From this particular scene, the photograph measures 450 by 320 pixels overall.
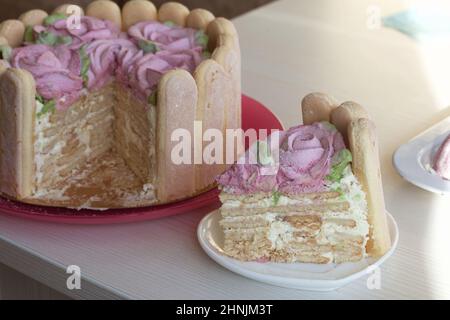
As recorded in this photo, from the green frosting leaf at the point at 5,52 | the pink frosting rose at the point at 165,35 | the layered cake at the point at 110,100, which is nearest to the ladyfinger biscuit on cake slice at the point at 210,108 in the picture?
the layered cake at the point at 110,100

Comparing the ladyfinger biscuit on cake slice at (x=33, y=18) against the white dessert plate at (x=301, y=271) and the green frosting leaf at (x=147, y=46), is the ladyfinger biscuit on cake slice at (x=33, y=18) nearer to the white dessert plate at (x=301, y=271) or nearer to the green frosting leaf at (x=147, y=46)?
the green frosting leaf at (x=147, y=46)

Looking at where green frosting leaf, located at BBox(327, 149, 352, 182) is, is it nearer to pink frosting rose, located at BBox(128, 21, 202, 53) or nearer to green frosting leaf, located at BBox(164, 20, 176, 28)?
pink frosting rose, located at BBox(128, 21, 202, 53)

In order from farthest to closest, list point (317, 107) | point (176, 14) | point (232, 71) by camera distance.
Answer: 1. point (176, 14)
2. point (232, 71)
3. point (317, 107)

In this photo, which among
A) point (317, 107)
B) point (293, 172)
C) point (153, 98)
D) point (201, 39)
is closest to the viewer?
Answer: point (293, 172)

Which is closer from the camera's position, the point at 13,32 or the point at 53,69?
the point at 53,69

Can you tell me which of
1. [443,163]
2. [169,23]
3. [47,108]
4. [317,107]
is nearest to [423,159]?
[443,163]

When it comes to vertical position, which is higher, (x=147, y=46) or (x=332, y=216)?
(x=147, y=46)

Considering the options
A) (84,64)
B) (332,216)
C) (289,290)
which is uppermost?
(84,64)

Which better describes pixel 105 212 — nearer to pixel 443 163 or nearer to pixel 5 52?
pixel 5 52
